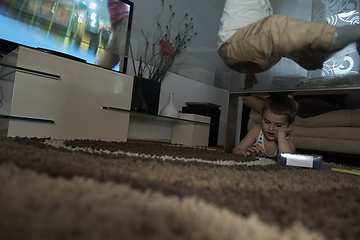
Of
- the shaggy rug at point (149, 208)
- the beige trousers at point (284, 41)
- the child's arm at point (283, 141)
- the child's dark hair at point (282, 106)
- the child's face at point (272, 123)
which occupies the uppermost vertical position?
the beige trousers at point (284, 41)

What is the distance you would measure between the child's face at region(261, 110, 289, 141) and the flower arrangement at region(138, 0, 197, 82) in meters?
0.87

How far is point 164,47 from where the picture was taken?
1932 millimetres

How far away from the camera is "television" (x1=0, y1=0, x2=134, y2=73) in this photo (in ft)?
4.68

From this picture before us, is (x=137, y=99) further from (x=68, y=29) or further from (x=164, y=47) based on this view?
(x=68, y=29)

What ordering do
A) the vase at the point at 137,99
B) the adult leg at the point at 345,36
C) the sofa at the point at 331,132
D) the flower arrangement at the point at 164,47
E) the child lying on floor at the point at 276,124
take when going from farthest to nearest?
1. the flower arrangement at the point at 164,47
2. the vase at the point at 137,99
3. the sofa at the point at 331,132
4. the child lying on floor at the point at 276,124
5. the adult leg at the point at 345,36

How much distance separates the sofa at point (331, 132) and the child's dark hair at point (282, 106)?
0.39m

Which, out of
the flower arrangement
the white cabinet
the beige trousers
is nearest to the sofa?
the beige trousers

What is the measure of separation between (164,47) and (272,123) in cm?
111

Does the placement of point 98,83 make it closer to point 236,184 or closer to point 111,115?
point 111,115

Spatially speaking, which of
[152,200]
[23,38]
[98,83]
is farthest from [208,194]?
[23,38]

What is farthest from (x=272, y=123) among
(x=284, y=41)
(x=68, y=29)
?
(x=68, y=29)

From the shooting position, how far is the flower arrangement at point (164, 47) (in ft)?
6.34

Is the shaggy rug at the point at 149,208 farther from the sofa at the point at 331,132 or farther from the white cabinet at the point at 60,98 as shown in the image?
the sofa at the point at 331,132

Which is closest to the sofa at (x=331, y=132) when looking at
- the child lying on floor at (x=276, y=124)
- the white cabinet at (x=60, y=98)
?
the child lying on floor at (x=276, y=124)
